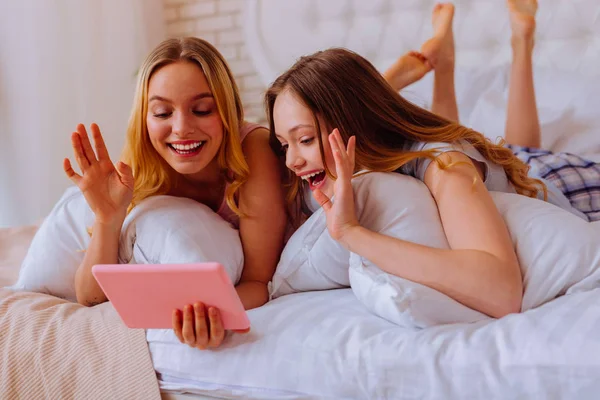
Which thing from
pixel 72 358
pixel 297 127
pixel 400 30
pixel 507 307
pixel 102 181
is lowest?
pixel 72 358

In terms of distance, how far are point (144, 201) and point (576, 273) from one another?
2.80 feet

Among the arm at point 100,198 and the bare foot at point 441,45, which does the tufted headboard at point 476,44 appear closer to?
the bare foot at point 441,45

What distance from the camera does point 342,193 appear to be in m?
1.12

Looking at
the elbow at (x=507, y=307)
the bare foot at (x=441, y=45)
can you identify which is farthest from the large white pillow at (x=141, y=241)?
the bare foot at (x=441, y=45)

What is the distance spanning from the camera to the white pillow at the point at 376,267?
3.33 feet

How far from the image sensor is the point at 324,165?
128cm

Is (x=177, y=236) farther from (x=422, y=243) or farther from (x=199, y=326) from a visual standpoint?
(x=422, y=243)

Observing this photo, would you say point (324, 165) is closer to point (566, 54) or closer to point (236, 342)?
point (236, 342)

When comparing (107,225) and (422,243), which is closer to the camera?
(422,243)

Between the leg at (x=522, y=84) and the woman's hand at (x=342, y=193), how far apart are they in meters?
1.02

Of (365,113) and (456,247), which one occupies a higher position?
(365,113)

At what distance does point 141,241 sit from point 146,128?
260 millimetres

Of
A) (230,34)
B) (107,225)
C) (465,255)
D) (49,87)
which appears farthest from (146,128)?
(230,34)

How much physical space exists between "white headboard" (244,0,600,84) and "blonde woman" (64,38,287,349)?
1210 millimetres
